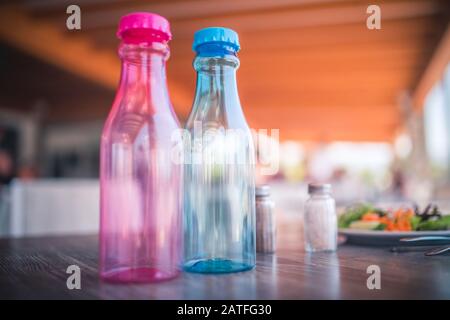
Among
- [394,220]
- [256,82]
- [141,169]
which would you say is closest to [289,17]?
[256,82]

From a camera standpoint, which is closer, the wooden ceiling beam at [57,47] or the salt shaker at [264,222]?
the salt shaker at [264,222]

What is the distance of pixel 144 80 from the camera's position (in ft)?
1.48

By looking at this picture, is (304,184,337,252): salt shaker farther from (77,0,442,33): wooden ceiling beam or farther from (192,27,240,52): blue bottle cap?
(77,0,442,33): wooden ceiling beam

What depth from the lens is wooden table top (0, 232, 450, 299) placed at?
346mm

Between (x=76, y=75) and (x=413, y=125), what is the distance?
3.94m

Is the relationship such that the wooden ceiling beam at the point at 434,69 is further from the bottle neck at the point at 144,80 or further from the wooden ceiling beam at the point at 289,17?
the bottle neck at the point at 144,80

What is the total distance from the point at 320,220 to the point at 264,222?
Result: 0.31ft

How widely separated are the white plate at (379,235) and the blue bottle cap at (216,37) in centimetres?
44

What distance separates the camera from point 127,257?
1.48ft

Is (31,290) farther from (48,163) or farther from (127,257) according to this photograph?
(48,163)

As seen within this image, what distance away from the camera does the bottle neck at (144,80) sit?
0.44 metres

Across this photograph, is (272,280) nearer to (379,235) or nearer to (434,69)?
(379,235)

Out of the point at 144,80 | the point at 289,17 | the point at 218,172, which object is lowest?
the point at 218,172

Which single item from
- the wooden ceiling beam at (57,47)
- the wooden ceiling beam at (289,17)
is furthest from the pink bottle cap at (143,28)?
the wooden ceiling beam at (289,17)
